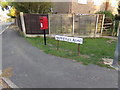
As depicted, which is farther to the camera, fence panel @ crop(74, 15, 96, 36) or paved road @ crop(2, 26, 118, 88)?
fence panel @ crop(74, 15, 96, 36)

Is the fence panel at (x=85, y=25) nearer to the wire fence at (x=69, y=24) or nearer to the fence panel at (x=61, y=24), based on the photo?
the wire fence at (x=69, y=24)

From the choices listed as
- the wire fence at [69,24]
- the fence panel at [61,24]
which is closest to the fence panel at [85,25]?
the wire fence at [69,24]

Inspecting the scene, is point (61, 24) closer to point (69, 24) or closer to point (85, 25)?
point (69, 24)

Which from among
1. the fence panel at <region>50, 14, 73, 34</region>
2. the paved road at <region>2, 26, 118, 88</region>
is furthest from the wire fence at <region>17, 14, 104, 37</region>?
the paved road at <region>2, 26, 118, 88</region>

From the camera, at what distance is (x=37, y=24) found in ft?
34.3

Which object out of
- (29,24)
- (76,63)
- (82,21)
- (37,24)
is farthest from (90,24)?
(76,63)

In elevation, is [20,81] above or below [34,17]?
below

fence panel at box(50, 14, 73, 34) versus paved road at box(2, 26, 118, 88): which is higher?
fence panel at box(50, 14, 73, 34)

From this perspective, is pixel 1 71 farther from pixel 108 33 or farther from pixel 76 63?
pixel 108 33

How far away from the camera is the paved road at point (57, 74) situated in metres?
3.60

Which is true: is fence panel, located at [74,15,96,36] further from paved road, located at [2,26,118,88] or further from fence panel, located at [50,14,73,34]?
paved road, located at [2,26,118,88]

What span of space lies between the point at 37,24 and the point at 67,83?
25.1 feet

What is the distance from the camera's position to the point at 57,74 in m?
4.20

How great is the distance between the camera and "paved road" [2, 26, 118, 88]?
3598 mm
